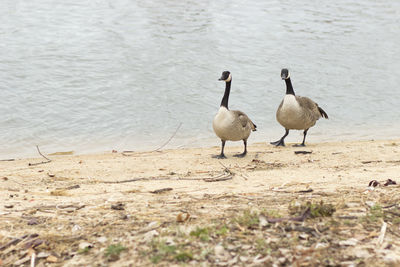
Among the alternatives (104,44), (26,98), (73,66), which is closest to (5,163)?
(26,98)

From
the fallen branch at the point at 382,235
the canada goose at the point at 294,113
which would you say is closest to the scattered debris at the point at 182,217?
the fallen branch at the point at 382,235

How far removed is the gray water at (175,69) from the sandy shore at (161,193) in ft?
9.87

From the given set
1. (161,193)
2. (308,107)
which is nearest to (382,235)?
(161,193)

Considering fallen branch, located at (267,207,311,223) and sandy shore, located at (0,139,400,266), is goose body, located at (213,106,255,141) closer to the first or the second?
sandy shore, located at (0,139,400,266)

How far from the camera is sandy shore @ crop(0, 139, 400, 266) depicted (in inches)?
166

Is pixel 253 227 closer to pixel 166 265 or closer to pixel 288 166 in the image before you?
pixel 166 265

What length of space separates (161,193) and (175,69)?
12.8 m

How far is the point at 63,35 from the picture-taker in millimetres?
21812

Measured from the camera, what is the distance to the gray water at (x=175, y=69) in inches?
538

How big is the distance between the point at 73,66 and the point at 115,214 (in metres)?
14.2

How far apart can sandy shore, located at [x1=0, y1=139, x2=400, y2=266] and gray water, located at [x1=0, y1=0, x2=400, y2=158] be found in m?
3.01

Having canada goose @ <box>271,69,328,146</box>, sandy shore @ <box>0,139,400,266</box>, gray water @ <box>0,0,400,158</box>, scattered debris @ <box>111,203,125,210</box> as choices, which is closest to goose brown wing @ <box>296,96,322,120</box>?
canada goose @ <box>271,69,328,146</box>

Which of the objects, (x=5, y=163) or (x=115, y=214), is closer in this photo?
(x=115, y=214)

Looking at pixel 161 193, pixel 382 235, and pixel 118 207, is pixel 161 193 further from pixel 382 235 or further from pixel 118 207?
pixel 382 235
